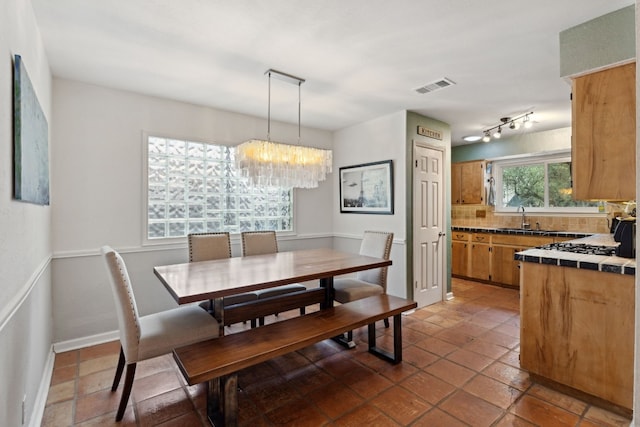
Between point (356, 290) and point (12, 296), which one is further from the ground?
point (12, 296)

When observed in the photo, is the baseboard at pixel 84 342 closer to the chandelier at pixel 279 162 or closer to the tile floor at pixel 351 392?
the tile floor at pixel 351 392

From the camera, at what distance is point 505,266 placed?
479 centimetres

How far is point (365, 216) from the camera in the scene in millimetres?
4324

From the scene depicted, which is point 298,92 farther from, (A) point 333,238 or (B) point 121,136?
(A) point 333,238

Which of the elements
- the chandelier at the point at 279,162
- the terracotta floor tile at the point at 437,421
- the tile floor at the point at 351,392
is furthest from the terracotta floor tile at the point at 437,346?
the chandelier at the point at 279,162

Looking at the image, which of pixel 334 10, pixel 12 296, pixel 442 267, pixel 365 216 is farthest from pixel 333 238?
pixel 12 296

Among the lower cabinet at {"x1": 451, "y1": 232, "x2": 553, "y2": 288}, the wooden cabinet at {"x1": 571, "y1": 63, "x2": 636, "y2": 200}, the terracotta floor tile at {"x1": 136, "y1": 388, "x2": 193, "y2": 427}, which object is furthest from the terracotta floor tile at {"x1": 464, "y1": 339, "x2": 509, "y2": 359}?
the terracotta floor tile at {"x1": 136, "y1": 388, "x2": 193, "y2": 427}

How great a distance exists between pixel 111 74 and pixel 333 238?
3.48 meters

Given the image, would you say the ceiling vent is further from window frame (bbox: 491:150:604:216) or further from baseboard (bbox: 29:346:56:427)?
baseboard (bbox: 29:346:56:427)

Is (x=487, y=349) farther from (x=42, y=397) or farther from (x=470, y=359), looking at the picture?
(x=42, y=397)

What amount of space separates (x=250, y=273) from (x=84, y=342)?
1931 millimetres

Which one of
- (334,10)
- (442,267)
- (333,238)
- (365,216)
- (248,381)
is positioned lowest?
(248,381)

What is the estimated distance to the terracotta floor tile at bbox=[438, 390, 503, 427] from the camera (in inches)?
72.6

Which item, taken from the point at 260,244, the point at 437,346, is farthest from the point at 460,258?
the point at 260,244
